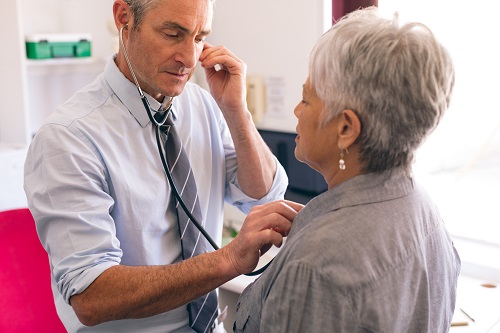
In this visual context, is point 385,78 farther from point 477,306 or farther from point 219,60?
point 477,306

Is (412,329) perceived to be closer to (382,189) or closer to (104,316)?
(382,189)

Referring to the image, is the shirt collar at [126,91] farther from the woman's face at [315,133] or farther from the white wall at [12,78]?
the white wall at [12,78]

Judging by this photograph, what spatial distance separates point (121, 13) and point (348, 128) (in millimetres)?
649

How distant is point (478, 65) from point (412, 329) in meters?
1.41

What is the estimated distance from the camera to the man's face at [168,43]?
1.34 m

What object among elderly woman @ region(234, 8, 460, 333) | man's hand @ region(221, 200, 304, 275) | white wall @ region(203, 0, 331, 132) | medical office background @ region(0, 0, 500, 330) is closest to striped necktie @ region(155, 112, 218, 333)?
man's hand @ region(221, 200, 304, 275)

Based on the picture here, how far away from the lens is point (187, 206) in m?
1.44

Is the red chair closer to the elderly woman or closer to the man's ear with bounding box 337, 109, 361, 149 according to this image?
the elderly woman

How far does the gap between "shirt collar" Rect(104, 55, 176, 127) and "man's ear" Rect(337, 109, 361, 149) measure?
564 millimetres

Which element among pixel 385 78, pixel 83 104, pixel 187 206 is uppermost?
pixel 385 78

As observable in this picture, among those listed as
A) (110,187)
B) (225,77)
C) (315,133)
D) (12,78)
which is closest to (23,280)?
(110,187)

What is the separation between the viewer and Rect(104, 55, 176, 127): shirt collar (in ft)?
4.58

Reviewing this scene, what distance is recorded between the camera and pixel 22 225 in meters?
1.79

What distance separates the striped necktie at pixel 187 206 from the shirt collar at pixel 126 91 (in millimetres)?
45
